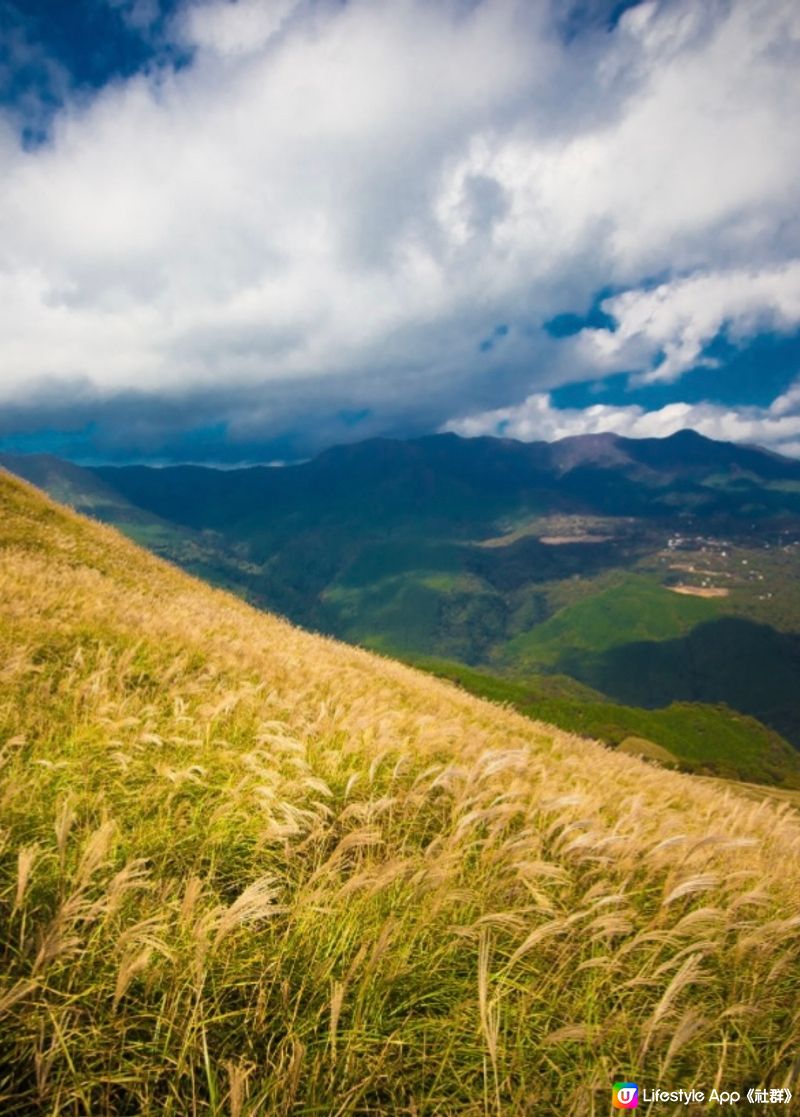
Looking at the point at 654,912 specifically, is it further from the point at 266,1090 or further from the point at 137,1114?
the point at 137,1114

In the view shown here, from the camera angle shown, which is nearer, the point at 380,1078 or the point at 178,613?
the point at 380,1078

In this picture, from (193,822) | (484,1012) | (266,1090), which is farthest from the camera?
(193,822)

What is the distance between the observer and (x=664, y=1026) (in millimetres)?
2660

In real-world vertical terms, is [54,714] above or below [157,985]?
above

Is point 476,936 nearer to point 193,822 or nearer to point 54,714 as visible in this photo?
point 193,822

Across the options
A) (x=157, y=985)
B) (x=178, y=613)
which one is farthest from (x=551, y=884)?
(x=178, y=613)

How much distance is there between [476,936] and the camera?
3025mm

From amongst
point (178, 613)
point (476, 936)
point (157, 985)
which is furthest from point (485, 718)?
point (157, 985)

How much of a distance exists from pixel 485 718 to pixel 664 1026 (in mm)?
12204

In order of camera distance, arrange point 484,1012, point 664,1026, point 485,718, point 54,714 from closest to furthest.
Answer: point 484,1012
point 664,1026
point 54,714
point 485,718

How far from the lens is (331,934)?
2885 mm

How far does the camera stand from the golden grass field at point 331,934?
7.52 ft

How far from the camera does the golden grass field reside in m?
2.29

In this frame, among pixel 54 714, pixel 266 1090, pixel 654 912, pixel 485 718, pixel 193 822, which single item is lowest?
pixel 485 718
